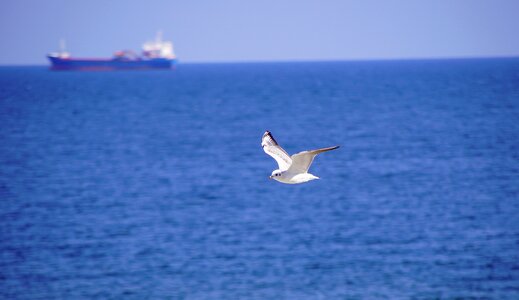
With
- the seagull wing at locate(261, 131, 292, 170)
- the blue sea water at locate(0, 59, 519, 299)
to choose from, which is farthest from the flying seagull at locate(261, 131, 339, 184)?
the blue sea water at locate(0, 59, 519, 299)

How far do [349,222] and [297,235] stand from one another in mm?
2999

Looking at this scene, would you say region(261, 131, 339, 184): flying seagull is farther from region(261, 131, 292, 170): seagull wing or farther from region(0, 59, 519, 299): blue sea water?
region(0, 59, 519, 299): blue sea water

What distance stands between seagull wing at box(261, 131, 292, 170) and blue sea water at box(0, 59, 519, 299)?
1099 cm

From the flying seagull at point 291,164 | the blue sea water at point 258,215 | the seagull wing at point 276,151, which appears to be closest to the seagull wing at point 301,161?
the flying seagull at point 291,164

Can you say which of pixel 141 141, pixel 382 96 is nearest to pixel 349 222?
pixel 141 141

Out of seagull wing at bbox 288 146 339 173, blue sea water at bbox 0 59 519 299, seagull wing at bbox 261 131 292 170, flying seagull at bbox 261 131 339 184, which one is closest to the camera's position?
seagull wing at bbox 288 146 339 173

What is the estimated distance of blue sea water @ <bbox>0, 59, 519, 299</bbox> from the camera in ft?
78.0

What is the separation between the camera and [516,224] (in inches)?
1206

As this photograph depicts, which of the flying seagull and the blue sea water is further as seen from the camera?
the blue sea water

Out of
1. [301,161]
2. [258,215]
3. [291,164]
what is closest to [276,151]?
[291,164]

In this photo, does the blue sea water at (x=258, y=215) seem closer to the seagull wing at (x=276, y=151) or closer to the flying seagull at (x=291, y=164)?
the seagull wing at (x=276, y=151)

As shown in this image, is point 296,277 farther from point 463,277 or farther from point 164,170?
point 164,170

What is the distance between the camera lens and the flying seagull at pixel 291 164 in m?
11.0

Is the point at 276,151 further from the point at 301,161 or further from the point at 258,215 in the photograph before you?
the point at 258,215
